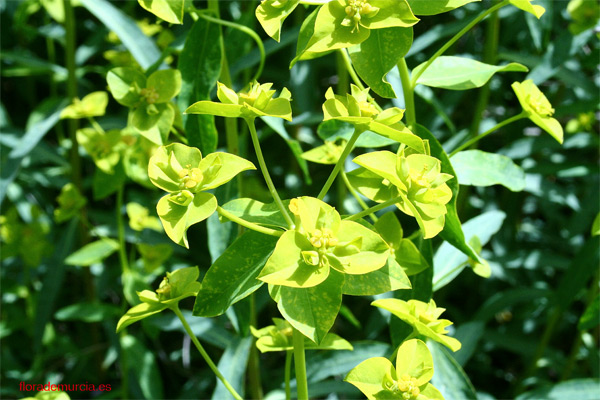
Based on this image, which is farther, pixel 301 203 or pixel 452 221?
pixel 452 221

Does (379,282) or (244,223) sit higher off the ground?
(244,223)

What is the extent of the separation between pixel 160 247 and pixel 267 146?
0.75 m

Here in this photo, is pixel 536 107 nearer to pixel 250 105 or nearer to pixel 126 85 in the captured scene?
pixel 250 105

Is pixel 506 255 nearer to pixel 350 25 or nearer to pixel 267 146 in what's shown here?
pixel 267 146

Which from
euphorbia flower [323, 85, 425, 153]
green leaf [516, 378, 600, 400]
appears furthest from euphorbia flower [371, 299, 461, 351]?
green leaf [516, 378, 600, 400]

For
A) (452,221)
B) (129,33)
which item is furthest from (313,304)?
(129,33)

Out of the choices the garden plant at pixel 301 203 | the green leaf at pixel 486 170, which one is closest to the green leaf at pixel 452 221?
the garden plant at pixel 301 203

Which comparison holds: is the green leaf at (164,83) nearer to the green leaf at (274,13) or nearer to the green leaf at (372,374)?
the green leaf at (274,13)

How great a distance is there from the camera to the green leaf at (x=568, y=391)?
1548 millimetres

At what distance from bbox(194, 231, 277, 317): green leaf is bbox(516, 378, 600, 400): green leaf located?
38.6 inches

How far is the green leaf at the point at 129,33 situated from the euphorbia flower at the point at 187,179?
636 millimetres

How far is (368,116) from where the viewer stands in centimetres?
90

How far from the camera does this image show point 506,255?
2.01 metres

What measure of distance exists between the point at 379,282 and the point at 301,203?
0.59ft
